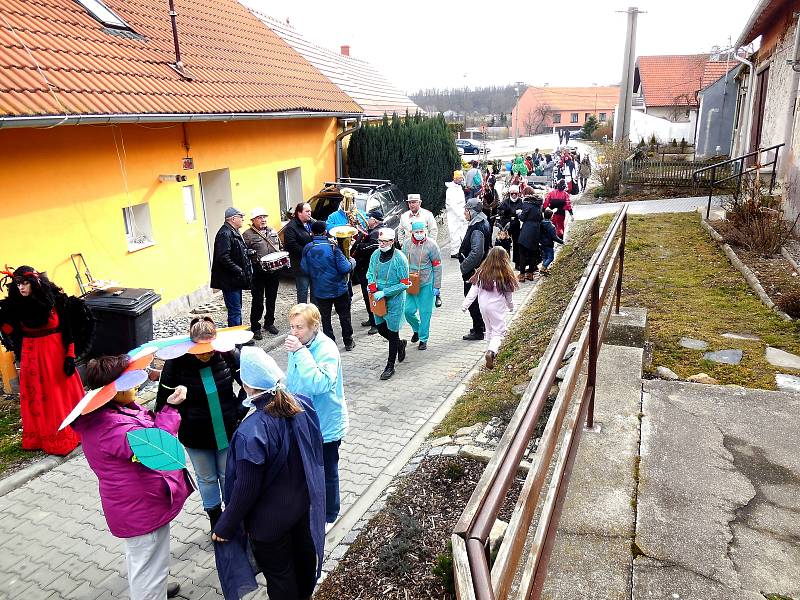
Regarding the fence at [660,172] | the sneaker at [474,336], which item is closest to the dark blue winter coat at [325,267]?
the sneaker at [474,336]

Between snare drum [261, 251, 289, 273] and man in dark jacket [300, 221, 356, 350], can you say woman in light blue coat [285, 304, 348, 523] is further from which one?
snare drum [261, 251, 289, 273]

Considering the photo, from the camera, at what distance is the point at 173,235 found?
9703 mm

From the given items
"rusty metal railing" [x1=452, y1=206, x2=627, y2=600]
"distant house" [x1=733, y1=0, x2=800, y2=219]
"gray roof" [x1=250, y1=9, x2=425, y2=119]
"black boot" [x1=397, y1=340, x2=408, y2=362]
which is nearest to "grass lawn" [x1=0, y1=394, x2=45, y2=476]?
"black boot" [x1=397, y1=340, x2=408, y2=362]

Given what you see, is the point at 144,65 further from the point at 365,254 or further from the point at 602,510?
the point at 602,510

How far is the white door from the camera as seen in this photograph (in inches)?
436

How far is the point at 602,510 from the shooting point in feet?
10.2

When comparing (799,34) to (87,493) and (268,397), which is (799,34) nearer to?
(268,397)

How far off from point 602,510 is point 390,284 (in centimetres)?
452

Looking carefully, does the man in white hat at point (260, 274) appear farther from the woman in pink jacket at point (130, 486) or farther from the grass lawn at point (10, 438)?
the woman in pink jacket at point (130, 486)

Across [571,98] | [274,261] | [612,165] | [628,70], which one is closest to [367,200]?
[274,261]

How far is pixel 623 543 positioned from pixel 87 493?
440cm

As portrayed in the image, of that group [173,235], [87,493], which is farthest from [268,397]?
[173,235]

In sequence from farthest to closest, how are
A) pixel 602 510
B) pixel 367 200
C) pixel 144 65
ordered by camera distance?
pixel 367 200 < pixel 144 65 < pixel 602 510

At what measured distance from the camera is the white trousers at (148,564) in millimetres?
3432
